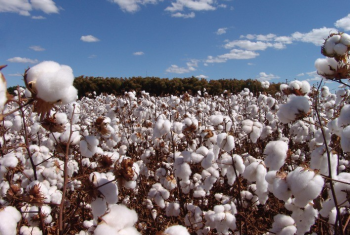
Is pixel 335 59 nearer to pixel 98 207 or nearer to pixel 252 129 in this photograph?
pixel 252 129

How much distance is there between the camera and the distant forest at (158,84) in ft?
62.3

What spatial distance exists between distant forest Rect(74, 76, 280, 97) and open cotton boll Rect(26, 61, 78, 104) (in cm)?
1777

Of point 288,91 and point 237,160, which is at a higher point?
point 288,91

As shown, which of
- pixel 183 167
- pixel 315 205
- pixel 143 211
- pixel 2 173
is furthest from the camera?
pixel 143 211

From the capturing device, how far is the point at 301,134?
4895 mm

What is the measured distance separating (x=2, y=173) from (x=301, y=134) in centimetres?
451

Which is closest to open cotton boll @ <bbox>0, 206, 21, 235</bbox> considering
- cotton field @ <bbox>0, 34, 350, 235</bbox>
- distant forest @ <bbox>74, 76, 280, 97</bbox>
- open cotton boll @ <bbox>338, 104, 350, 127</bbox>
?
cotton field @ <bbox>0, 34, 350, 235</bbox>

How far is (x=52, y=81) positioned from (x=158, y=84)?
19.3m

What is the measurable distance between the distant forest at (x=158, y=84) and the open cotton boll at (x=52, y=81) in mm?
17766

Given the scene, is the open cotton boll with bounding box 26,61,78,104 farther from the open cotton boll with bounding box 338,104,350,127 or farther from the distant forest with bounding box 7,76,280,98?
the distant forest with bounding box 7,76,280,98

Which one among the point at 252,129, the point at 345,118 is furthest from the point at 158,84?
the point at 345,118

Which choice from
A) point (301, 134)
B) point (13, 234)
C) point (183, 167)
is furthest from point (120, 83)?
point (13, 234)

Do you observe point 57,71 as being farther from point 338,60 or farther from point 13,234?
point 338,60

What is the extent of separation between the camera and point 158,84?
20125mm
